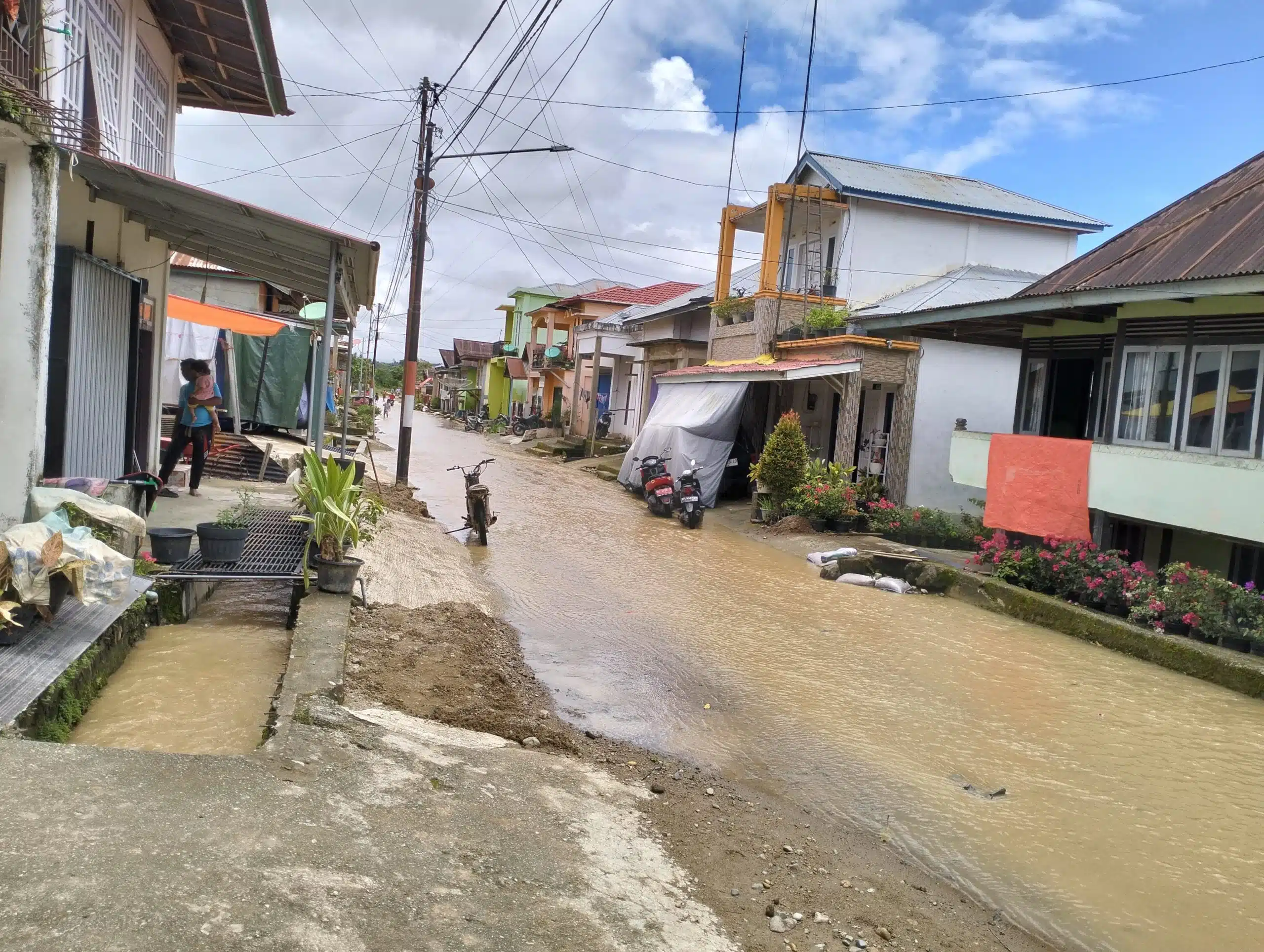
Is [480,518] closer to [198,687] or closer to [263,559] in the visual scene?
[263,559]

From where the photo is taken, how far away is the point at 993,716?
736cm

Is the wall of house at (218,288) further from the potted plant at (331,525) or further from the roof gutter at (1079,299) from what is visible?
the potted plant at (331,525)

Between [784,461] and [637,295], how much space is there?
25.6 m

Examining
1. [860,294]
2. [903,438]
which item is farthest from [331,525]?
[860,294]

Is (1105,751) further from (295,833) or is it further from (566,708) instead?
(295,833)

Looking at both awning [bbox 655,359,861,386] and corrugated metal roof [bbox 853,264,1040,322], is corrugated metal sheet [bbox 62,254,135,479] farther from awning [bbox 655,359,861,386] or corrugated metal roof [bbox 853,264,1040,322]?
corrugated metal roof [bbox 853,264,1040,322]

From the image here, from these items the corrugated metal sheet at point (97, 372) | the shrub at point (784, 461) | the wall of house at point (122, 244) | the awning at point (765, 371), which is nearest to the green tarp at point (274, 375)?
the wall of house at point (122, 244)

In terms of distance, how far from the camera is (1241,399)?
10.4m

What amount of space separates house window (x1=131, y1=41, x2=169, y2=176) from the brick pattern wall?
11680 millimetres

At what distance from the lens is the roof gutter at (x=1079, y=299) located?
9.22 metres

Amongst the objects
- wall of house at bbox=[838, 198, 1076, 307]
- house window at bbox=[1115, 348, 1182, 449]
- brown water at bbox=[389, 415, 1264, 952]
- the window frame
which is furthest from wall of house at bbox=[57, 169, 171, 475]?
wall of house at bbox=[838, 198, 1076, 307]

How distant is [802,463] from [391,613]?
34.9 feet

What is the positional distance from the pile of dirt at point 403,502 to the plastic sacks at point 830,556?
19.2ft

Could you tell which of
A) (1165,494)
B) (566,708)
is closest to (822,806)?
(566,708)
